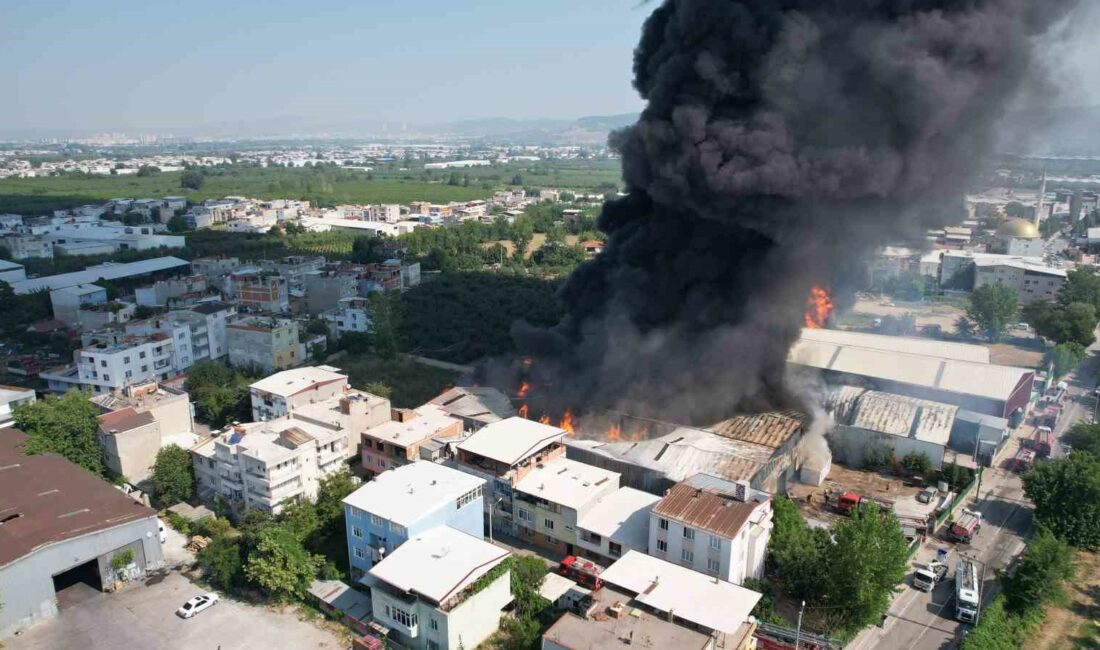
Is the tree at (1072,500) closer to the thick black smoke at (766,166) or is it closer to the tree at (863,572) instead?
the tree at (863,572)

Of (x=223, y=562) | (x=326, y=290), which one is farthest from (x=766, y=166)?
(x=326, y=290)

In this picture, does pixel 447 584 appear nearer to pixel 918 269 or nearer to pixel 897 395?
pixel 897 395

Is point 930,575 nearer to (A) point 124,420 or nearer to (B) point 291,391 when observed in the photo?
(B) point 291,391

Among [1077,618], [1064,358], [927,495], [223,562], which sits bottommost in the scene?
[1077,618]

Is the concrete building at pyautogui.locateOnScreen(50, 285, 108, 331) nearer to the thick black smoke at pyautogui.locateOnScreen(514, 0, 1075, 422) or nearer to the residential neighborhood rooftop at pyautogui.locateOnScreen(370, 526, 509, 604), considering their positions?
the thick black smoke at pyautogui.locateOnScreen(514, 0, 1075, 422)

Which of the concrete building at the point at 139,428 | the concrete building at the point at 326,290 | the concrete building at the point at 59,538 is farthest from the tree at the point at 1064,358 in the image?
the concrete building at the point at 326,290

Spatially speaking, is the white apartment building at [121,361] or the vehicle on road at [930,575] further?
the white apartment building at [121,361]

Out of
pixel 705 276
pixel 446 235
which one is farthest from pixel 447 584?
pixel 446 235
